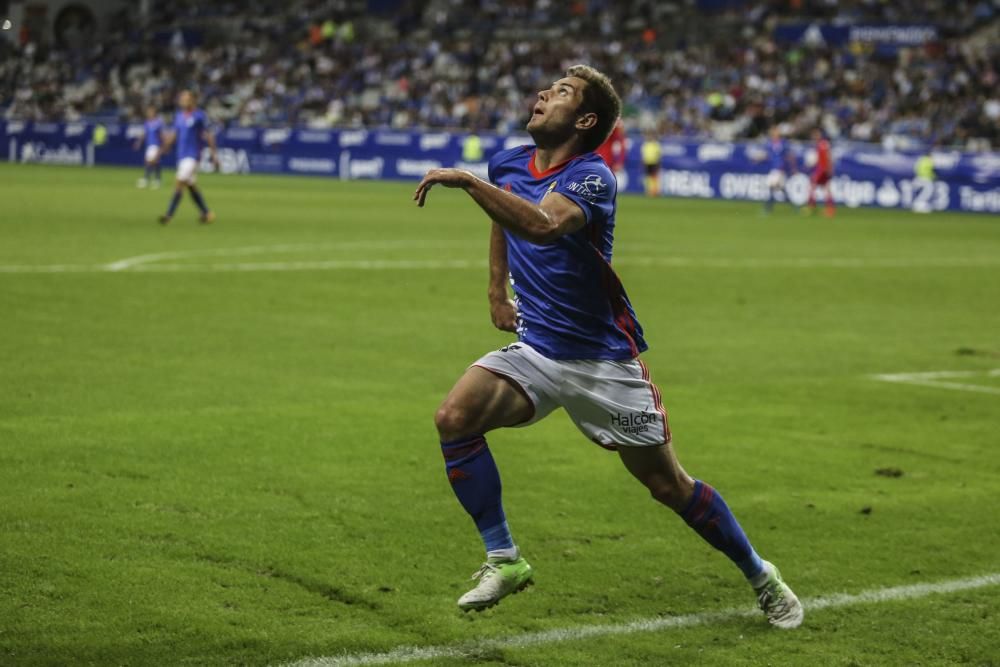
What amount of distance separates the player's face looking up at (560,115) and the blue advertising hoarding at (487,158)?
35.5 m

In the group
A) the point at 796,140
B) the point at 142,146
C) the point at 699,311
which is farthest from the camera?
the point at 142,146

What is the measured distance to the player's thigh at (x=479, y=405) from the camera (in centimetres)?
552

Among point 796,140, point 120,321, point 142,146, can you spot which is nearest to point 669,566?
point 120,321

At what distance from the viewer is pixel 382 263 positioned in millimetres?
20797

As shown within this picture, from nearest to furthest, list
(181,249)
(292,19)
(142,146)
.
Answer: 1. (181,249)
2. (142,146)
3. (292,19)

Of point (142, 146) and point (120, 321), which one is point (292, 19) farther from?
point (120, 321)

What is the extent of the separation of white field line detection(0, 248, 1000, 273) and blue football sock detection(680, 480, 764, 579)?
1352 cm

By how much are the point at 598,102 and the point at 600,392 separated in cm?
106

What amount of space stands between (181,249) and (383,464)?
13717 mm

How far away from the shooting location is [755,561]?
579 cm

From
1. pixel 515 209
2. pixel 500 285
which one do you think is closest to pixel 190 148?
pixel 500 285

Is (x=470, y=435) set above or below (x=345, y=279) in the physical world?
above

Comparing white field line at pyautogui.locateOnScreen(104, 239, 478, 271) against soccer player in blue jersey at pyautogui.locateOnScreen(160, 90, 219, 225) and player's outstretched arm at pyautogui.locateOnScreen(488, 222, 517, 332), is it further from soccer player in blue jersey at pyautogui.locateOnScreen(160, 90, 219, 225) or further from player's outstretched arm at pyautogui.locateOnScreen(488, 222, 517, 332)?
player's outstretched arm at pyautogui.locateOnScreen(488, 222, 517, 332)

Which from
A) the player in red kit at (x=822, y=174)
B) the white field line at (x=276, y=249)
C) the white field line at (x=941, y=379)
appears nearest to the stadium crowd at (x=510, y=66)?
the player in red kit at (x=822, y=174)
